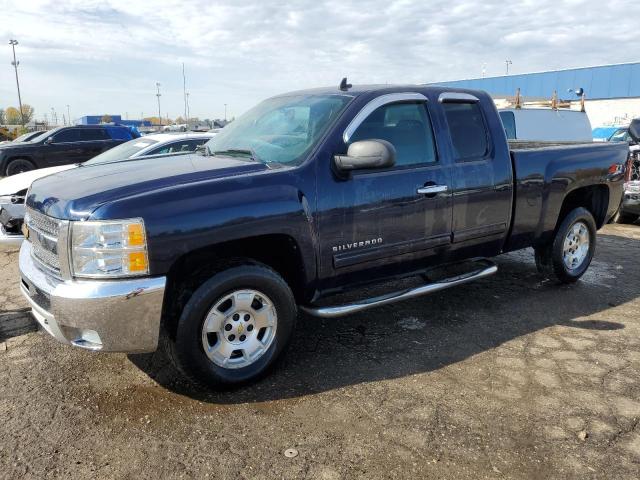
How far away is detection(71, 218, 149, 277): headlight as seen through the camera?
2.81m

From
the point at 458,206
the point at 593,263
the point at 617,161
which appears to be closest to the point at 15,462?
the point at 458,206

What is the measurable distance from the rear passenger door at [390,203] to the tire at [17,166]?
1248cm

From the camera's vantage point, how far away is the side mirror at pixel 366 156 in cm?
337

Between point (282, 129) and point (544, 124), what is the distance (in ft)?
34.9

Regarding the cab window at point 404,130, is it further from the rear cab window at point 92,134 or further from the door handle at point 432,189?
the rear cab window at point 92,134

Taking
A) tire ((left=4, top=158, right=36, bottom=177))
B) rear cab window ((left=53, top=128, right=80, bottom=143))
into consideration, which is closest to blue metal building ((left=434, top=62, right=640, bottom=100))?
rear cab window ((left=53, top=128, right=80, bottom=143))

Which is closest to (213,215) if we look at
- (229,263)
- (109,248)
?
(229,263)

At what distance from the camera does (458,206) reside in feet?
13.7

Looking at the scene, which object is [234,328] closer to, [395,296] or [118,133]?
[395,296]

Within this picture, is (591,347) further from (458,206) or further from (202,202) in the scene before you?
(202,202)

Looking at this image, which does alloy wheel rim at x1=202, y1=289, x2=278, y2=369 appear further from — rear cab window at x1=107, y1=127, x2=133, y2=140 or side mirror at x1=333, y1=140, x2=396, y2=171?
rear cab window at x1=107, y1=127, x2=133, y2=140

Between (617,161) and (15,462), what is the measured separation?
585 cm

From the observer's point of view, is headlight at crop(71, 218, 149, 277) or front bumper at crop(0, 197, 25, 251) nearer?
headlight at crop(71, 218, 149, 277)

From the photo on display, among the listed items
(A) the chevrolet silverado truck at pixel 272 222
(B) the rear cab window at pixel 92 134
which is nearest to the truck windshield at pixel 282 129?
(A) the chevrolet silverado truck at pixel 272 222
